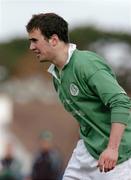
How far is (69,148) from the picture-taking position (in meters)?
30.5

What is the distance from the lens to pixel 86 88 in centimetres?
757

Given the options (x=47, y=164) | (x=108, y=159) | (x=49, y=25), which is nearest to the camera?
(x=108, y=159)

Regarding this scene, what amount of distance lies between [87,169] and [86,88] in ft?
2.45

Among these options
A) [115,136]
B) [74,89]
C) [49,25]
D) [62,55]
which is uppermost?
[49,25]

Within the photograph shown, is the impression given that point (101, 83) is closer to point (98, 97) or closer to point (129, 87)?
point (98, 97)

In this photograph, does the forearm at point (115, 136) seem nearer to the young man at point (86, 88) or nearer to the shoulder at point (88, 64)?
the young man at point (86, 88)

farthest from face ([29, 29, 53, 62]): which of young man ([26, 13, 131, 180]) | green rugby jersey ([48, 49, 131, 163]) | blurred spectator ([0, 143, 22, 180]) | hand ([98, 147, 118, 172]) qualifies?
blurred spectator ([0, 143, 22, 180])

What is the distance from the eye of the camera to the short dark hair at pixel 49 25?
7.63 meters

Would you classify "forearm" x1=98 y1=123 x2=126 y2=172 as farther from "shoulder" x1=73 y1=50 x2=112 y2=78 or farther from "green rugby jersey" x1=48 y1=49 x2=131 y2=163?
"shoulder" x1=73 y1=50 x2=112 y2=78

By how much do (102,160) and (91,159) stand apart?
56 cm

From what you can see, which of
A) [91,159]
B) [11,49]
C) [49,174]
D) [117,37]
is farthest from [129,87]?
[91,159]

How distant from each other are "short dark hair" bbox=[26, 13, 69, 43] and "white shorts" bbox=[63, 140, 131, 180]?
98 centimetres

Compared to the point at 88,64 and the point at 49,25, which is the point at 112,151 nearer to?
the point at 88,64

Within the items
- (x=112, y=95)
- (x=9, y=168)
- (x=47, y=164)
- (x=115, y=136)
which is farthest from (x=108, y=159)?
(x=9, y=168)
